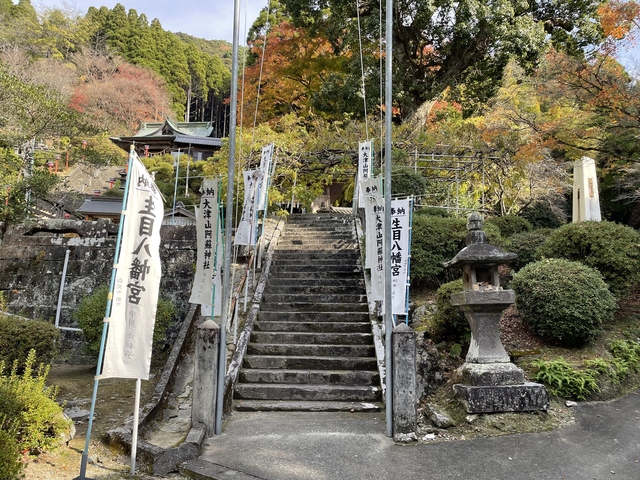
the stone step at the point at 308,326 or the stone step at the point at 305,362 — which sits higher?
the stone step at the point at 308,326

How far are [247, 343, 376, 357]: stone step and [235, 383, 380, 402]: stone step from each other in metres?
0.87

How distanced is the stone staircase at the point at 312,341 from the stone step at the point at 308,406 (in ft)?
0.04

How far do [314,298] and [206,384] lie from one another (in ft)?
14.3

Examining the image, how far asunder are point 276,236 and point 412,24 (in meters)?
8.49

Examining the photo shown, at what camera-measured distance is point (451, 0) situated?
1344cm

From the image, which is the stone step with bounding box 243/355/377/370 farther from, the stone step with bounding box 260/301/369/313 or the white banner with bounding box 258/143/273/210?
the white banner with bounding box 258/143/273/210

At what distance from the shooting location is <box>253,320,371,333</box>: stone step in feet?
26.9

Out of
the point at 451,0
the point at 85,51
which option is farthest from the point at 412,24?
the point at 85,51

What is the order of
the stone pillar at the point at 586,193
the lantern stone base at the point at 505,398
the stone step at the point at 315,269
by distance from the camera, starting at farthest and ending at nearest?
1. the stone pillar at the point at 586,193
2. the stone step at the point at 315,269
3. the lantern stone base at the point at 505,398

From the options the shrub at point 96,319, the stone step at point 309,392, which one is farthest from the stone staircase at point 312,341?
the shrub at point 96,319

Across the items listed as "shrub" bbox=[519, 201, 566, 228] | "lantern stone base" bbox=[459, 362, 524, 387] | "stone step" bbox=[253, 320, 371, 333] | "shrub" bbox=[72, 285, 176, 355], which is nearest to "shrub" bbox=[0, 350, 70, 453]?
"shrub" bbox=[72, 285, 176, 355]

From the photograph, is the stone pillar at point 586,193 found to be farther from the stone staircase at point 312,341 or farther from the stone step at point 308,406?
the stone step at point 308,406

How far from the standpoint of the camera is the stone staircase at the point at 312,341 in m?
6.57

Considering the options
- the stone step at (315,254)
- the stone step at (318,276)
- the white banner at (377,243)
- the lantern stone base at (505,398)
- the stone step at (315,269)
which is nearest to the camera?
the lantern stone base at (505,398)
